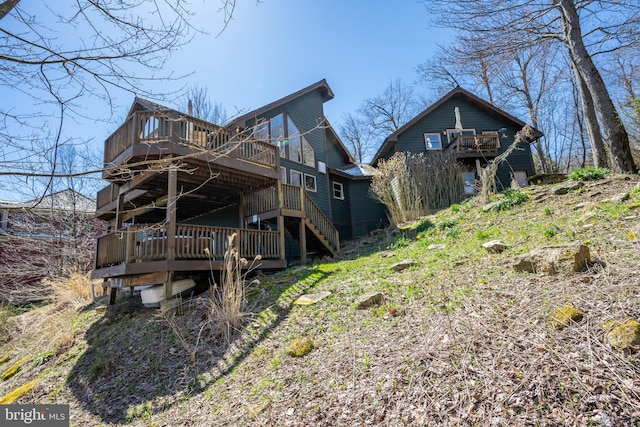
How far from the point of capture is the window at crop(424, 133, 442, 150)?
1855cm

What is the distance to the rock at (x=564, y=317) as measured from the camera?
3045 mm

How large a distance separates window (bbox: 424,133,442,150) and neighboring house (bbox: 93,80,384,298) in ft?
12.5

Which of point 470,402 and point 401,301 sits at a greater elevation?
point 401,301

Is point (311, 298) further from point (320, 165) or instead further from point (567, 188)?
point (320, 165)

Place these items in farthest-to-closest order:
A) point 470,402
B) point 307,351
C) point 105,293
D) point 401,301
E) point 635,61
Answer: point 635,61 < point 105,293 < point 401,301 < point 307,351 < point 470,402

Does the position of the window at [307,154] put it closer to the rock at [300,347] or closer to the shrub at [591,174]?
the shrub at [591,174]

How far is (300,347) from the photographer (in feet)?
14.6

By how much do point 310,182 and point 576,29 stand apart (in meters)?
10.9

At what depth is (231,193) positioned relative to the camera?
39.6 ft

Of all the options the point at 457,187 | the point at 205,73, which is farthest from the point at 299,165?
the point at 205,73

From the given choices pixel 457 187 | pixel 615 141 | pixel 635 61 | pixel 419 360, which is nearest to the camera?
pixel 419 360

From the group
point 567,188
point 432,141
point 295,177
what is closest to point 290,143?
point 295,177

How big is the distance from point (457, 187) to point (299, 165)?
290 inches

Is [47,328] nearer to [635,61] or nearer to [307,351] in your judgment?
[307,351]
